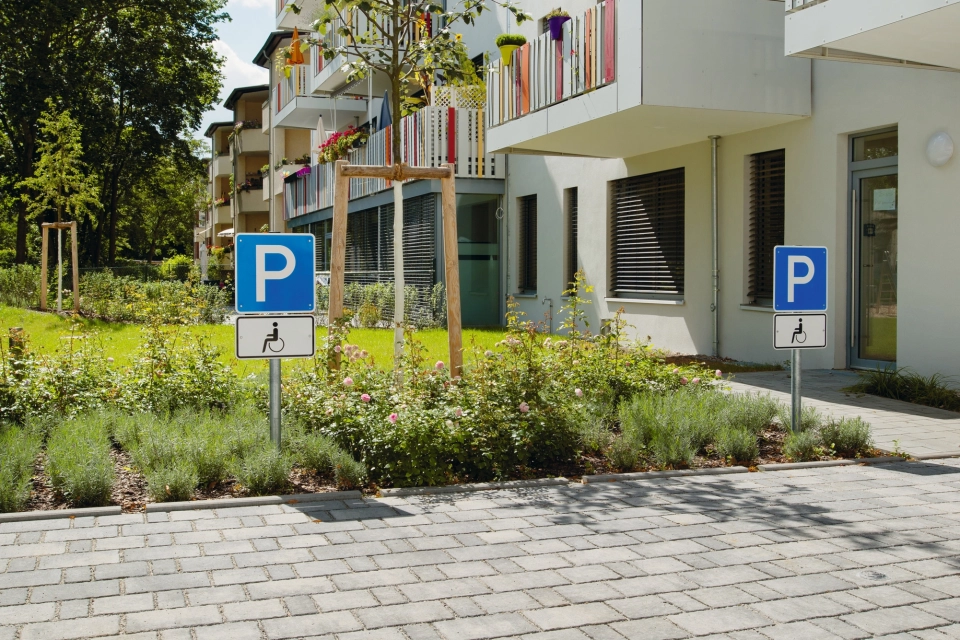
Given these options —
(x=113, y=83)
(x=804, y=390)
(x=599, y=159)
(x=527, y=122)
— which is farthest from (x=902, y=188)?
(x=113, y=83)

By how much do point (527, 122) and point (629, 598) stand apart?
11.4 meters

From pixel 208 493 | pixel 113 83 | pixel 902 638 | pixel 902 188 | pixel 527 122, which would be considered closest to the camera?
pixel 902 638

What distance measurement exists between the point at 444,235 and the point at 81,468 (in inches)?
144

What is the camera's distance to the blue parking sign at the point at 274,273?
6039mm

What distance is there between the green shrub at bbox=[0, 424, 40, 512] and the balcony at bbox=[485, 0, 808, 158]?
7261 mm

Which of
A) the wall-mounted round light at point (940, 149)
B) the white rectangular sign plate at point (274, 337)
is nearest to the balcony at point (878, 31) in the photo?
the wall-mounted round light at point (940, 149)

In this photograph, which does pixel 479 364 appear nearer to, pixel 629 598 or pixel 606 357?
pixel 606 357

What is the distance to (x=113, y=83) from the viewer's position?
36938 millimetres

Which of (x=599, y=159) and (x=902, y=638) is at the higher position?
(x=599, y=159)

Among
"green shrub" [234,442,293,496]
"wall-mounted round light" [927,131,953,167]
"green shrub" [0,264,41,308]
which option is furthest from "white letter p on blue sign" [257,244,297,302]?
"green shrub" [0,264,41,308]

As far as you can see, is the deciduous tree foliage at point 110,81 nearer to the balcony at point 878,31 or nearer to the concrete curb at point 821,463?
the balcony at point 878,31

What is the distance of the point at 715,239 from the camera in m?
14.2

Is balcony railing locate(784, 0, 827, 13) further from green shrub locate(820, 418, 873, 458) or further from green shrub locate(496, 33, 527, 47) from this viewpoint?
green shrub locate(496, 33, 527, 47)

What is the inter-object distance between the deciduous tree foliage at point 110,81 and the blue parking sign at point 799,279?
27.8 metres
